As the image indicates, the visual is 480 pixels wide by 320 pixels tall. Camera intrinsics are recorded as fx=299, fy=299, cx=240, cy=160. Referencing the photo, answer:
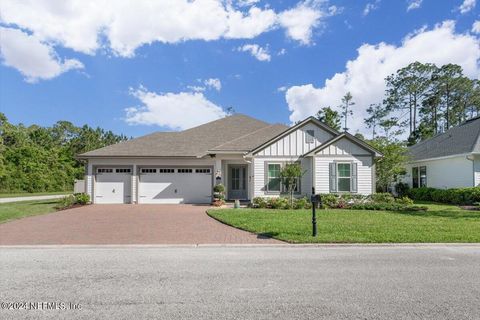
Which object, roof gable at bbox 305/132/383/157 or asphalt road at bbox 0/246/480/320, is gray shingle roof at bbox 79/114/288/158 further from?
asphalt road at bbox 0/246/480/320

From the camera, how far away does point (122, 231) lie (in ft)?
33.3

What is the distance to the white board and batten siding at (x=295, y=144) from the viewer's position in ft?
58.9

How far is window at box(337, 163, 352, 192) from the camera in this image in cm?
1720

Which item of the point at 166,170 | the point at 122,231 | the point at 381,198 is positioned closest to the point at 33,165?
the point at 166,170

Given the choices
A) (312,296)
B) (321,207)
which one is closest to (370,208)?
(321,207)

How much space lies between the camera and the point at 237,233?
9.61 metres

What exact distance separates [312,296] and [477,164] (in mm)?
18838

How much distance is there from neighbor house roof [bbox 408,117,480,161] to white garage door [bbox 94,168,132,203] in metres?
21.5

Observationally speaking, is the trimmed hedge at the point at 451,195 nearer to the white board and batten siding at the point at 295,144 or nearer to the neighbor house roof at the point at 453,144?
the neighbor house roof at the point at 453,144

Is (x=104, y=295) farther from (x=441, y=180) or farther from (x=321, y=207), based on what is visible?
(x=441, y=180)

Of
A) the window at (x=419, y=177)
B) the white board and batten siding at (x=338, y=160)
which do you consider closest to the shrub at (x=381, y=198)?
the white board and batten siding at (x=338, y=160)

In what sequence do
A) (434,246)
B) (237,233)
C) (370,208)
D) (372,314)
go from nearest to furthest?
(372,314), (434,246), (237,233), (370,208)

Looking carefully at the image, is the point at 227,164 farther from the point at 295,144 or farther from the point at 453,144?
the point at 453,144

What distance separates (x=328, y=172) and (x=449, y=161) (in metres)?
9.46
